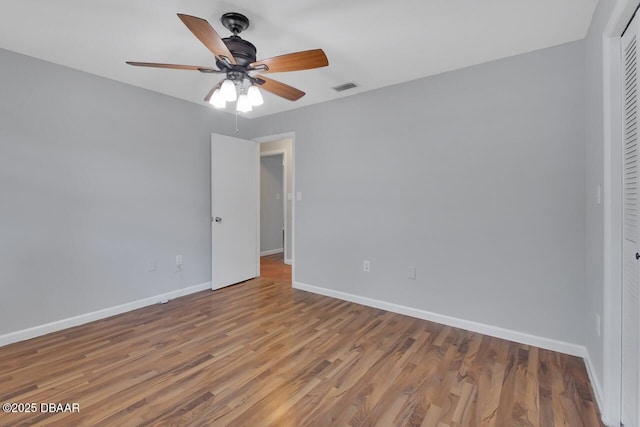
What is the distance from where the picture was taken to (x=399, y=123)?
3.07m

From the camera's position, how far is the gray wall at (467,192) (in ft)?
7.51

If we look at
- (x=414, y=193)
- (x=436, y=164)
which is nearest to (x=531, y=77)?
(x=436, y=164)

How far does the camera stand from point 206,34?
60.7 inches

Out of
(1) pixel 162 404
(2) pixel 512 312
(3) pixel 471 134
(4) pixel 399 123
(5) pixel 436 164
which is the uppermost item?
(4) pixel 399 123

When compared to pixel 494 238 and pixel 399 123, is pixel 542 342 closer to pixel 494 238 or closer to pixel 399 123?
pixel 494 238

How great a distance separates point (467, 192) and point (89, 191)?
3557 millimetres

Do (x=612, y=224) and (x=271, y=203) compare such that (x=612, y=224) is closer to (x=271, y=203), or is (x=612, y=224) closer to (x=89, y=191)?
(x=89, y=191)

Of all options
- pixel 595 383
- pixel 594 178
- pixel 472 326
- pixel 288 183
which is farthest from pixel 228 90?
pixel 288 183

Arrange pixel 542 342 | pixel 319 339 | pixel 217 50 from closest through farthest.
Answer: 1. pixel 217 50
2. pixel 542 342
3. pixel 319 339

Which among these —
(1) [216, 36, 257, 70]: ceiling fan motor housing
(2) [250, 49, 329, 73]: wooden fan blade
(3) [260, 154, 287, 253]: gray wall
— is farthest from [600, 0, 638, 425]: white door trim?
(3) [260, 154, 287, 253]: gray wall

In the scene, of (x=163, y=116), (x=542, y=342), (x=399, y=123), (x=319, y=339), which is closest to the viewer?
(x=542, y=342)

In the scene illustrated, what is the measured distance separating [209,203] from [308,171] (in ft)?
4.54

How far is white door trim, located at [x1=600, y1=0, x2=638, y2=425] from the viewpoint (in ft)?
5.07

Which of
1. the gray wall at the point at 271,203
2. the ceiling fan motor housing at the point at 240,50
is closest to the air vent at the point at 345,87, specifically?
the ceiling fan motor housing at the point at 240,50
